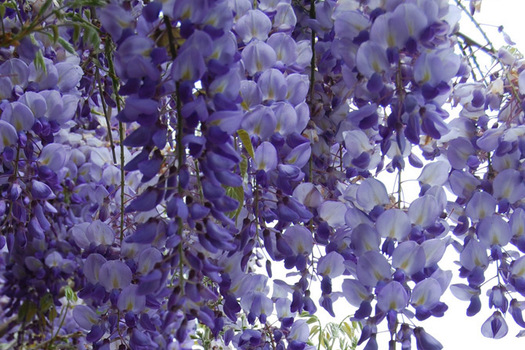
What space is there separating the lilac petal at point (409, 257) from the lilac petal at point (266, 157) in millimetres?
186

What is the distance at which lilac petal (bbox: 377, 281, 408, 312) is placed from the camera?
3.05 feet

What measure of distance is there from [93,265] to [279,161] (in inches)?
11.4

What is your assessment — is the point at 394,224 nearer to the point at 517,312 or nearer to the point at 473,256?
the point at 473,256

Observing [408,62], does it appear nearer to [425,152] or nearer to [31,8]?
[425,152]

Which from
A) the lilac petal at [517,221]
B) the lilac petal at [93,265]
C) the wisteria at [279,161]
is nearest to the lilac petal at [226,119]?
the wisteria at [279,161]

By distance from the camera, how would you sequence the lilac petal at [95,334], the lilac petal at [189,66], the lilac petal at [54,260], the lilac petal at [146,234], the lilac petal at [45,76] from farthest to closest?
the lilac petal at [54,260]
the lilac petal at [45,76]
the lilac petal at [95,334]
the lilac petal at [146,234]
the lilac petal at [189,66]

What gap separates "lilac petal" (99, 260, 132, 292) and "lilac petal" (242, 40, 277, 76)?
303 mm

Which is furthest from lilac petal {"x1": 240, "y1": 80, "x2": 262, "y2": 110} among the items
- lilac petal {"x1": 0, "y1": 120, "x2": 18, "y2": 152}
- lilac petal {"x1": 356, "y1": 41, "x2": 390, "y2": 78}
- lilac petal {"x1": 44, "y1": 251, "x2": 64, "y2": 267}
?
lilac petal {"x1": 44, "y1": 251, "x2": 64, "y2": 267}

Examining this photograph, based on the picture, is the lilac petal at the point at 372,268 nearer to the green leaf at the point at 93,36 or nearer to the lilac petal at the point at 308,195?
the lilac petal at the point at 308,195

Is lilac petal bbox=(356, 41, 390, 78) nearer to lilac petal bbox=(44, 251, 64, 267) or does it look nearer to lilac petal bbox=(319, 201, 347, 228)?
lilac petal bbox=(319, 201, 347, 228)

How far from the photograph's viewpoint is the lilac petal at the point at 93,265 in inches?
41.1

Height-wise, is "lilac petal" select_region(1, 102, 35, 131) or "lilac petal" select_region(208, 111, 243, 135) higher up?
"lilac petal" select_region(1, 102, 35, 131)

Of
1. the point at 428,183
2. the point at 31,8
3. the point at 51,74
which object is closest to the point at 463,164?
the point at 428,183

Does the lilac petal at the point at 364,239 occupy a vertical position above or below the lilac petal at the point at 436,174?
below
